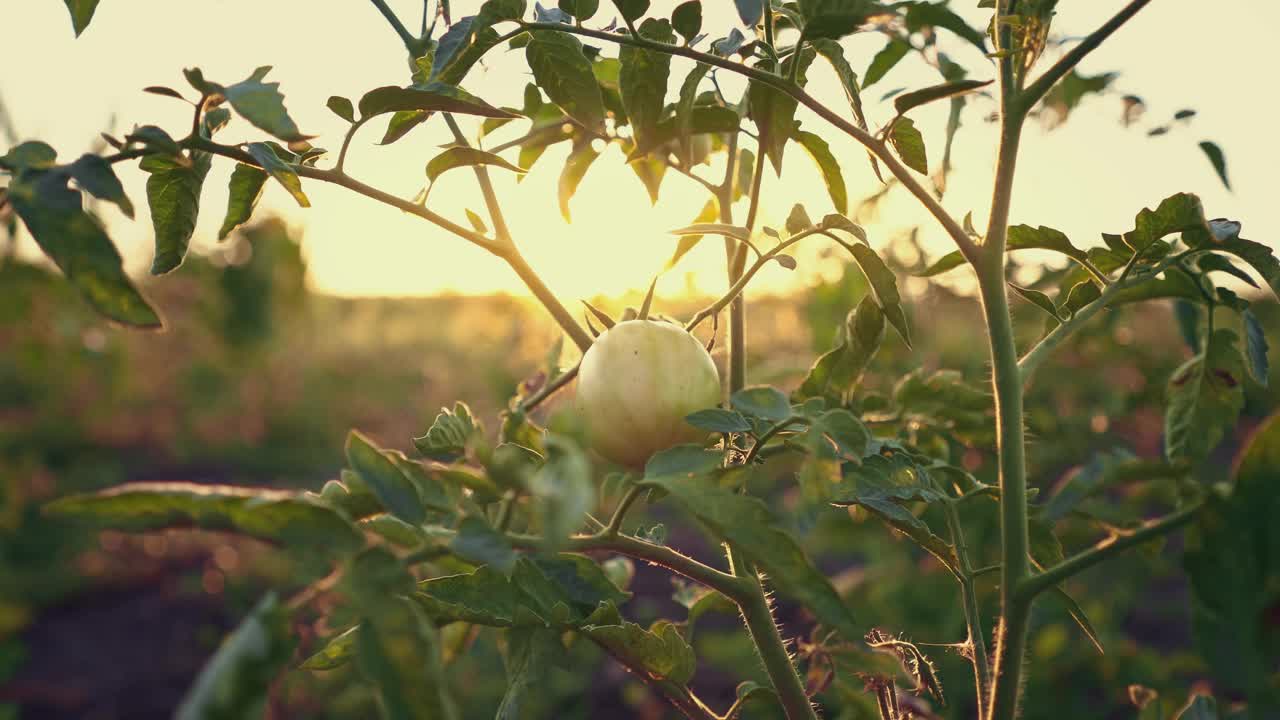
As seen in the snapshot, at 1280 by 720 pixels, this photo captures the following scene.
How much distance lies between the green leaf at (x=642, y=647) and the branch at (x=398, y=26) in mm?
504

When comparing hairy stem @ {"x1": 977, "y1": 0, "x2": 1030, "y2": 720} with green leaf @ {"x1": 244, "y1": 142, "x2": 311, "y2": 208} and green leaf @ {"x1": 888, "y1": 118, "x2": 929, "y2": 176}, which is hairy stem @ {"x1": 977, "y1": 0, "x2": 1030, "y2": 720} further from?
green leaf @ {"x1": 244, "y1": 142, "x2": 311, "y2": 208}

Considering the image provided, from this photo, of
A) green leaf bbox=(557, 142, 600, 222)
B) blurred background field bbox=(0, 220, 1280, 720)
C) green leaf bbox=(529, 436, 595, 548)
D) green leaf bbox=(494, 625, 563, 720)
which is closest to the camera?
green leaf bbox=(529, 436, 595, 548)

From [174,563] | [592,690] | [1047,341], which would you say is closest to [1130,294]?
[1047,341]

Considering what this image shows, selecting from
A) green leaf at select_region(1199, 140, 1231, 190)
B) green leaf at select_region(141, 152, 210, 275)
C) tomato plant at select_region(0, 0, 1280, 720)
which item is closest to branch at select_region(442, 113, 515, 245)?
tomato plant at select_region(0, 0, 1280, 720)

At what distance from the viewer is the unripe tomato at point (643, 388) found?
2.31ft

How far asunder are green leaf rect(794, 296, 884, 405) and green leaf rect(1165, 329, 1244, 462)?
0.85ft

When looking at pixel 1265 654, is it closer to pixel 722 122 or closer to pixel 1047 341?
pixel 1047 341

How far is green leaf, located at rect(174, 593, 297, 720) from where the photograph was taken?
0.42 metres

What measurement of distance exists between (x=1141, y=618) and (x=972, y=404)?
3.49 metres

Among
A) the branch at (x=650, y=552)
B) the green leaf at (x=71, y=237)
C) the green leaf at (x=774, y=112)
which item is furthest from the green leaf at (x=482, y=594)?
the green leaf at (x=774, y=112)

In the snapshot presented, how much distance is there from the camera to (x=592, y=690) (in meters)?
3.65

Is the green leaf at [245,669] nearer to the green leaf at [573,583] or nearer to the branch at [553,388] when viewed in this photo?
the green leaf at [573,583]

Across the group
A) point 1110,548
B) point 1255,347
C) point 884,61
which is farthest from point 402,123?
point 1255,347

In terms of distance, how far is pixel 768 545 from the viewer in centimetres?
52
